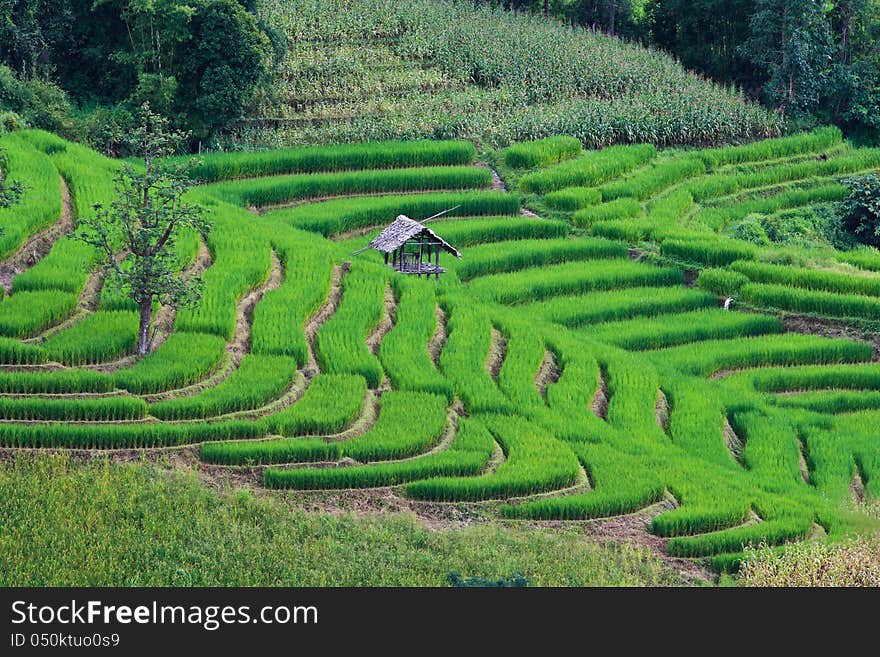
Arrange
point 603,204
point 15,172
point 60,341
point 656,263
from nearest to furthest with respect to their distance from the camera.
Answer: point 60,341, point 15,172, point 656,263, point 603,204

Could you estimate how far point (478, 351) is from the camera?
3150cm

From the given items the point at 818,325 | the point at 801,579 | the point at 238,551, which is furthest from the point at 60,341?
the point at 818,325

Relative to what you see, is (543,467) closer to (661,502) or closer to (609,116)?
(661,502)

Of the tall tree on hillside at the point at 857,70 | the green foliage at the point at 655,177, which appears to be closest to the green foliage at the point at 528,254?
the green foliage at the point at 655,177

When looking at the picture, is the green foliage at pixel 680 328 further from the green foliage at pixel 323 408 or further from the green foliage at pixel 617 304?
the green foliage at pixel 323 408

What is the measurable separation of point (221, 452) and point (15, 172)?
487 inches

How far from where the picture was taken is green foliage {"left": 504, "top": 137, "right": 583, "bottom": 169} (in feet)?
142

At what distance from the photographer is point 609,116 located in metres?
46.5

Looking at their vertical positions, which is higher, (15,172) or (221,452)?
(15,172)

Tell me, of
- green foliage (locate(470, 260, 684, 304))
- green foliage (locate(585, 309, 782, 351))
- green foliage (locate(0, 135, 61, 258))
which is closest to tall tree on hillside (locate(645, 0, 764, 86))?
green foliage (locate(470, 260, 684, 304))

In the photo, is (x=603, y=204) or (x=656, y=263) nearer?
(x=656, y=263)

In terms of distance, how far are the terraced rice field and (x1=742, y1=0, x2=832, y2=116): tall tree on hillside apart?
6891mm

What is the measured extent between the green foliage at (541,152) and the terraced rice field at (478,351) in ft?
0.30

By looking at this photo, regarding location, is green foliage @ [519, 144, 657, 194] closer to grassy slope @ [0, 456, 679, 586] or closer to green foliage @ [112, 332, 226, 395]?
green foliage @ [112, 332, 226, 395]
